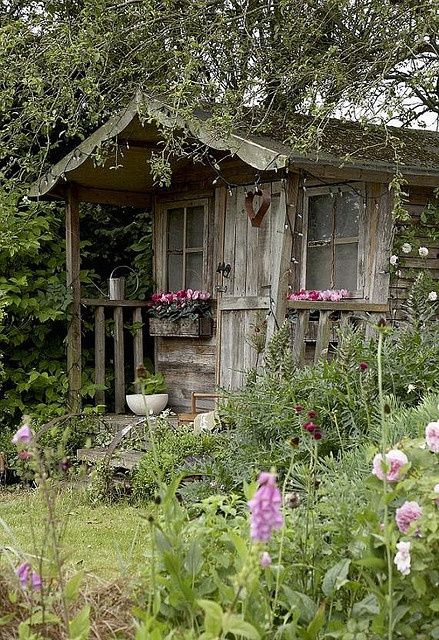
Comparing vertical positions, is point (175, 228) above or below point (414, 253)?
above

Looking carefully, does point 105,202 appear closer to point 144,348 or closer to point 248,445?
point 144,348

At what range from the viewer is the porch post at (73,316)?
28.8 feet

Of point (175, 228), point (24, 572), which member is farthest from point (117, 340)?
point (24, 572)

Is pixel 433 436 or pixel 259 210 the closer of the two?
pixel 433 436

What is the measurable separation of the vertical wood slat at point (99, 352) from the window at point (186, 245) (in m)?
0.83

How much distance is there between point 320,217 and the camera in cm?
827

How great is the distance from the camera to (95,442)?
8.45 m

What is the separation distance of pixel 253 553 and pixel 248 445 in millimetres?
3810

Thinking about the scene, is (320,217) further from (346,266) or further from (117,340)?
(117,340)

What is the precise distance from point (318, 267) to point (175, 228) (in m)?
1.90

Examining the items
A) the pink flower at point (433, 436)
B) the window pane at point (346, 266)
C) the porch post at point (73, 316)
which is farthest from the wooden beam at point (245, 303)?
the pink flower at point (433, 436)

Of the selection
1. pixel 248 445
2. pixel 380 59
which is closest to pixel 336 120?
pixel 380 59

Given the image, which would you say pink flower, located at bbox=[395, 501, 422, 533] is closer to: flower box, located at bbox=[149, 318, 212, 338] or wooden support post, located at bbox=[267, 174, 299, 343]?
wooden support post, located at bbox=[267, 174, 299, 343]

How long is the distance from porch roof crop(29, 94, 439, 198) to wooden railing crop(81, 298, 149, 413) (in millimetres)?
1212
